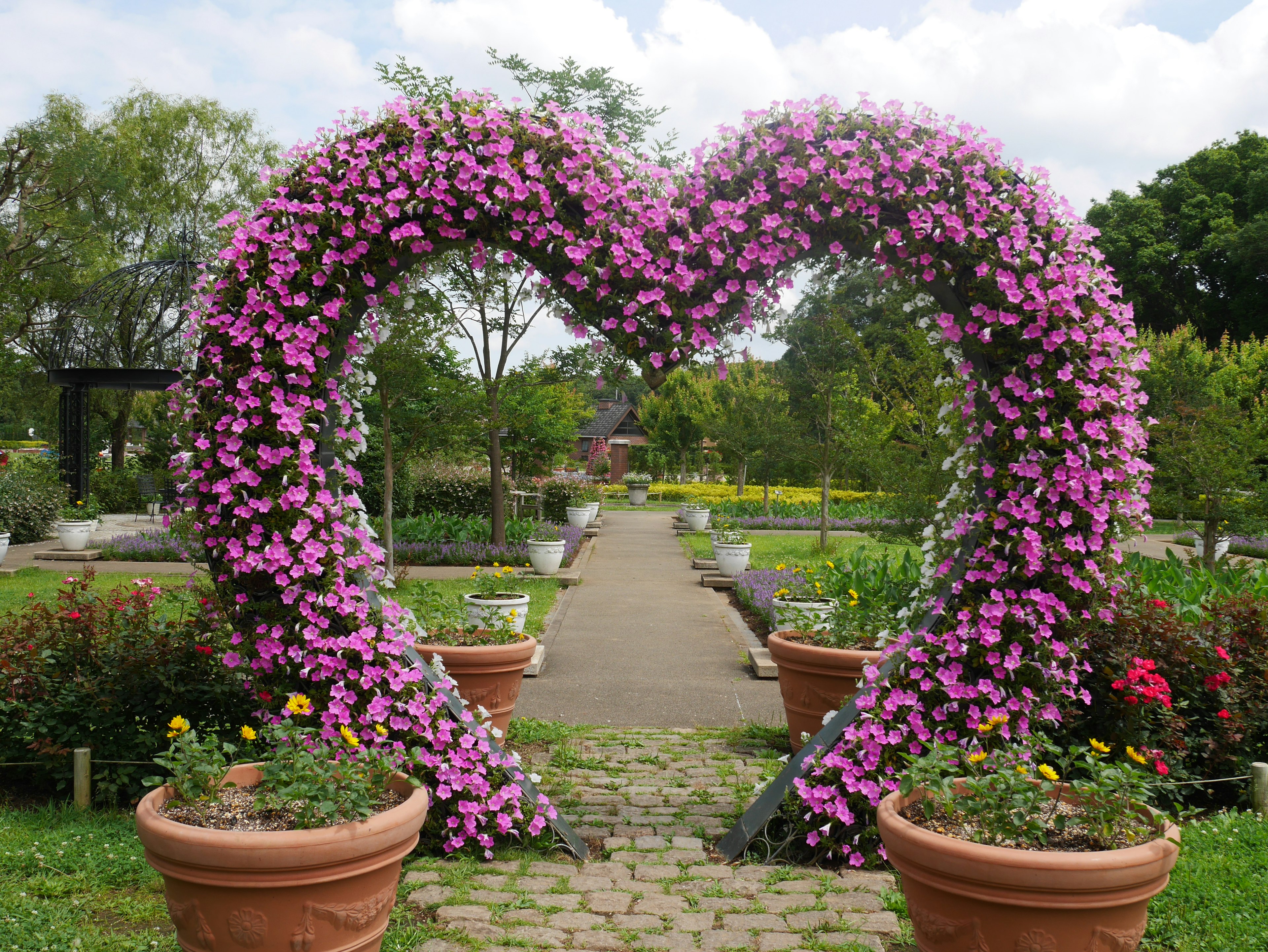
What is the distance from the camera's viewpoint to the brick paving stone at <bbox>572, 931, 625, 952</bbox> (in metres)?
2.72

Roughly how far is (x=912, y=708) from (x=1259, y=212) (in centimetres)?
3267

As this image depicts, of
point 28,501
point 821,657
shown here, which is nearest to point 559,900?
point 821,657

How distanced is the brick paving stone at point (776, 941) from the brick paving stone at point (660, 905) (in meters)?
0.33

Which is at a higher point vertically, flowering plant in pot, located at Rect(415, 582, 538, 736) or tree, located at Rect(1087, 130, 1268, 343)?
tree, located at Rect(1087, 130, 1268, 343)

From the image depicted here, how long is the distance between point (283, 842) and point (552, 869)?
1.41 m

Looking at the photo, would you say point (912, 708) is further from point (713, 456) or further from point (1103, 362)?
point (713, 456)

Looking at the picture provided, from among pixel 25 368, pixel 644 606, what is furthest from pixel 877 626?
pixel 25 368

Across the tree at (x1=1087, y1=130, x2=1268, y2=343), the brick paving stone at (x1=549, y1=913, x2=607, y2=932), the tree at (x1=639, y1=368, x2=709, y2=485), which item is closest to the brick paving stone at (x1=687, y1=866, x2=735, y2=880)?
the brick paving stone at (x1=549, y1=913, x2=607, y2=932)

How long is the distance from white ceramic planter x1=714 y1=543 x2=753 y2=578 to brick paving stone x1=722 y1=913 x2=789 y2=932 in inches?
351

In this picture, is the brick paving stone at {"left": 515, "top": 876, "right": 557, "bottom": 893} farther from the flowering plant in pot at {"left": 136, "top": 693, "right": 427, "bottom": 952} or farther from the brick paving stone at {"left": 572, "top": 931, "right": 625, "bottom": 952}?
the flowering plant in pot at {"left": 136, "top": 693, "right": 427, "bottom": 952}

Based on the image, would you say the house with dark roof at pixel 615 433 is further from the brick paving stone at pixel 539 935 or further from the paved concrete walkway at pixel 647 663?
the brick paving stone at pixel 539 935

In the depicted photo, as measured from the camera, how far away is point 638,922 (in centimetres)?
291

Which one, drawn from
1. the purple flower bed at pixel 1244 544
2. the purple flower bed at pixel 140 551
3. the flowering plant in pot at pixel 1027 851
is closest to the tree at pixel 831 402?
the purple flower bed at pixel 1244 544

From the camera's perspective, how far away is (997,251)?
3352 millimetres
